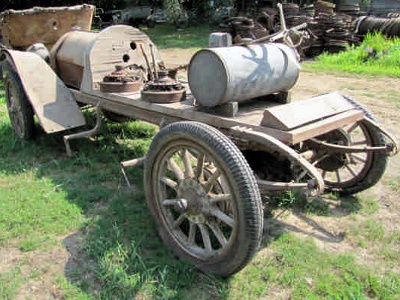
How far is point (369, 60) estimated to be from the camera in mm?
9898

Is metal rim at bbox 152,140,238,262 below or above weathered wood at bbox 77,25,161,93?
below

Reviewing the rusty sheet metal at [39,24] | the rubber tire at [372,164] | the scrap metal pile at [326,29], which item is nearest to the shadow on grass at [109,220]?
the rusty sheet metal at [39,24]

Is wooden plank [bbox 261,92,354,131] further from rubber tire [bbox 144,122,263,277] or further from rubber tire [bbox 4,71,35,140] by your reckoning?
rubber tire [bbox 4,71,35,140]

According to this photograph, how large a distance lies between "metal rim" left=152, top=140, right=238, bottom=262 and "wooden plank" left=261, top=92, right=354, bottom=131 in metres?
0.48

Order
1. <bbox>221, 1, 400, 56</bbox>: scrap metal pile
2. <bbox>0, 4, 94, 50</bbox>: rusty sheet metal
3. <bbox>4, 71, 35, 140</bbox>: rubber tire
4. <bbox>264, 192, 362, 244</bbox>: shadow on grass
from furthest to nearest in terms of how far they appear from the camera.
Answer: <bbox>221, 1, 400, 56</bbox>: scrap metal pile
<bbox>0, 4, 94, 50</bbox>: rusty sheet metal
<bbox>4, 71, 35, 140</bbox>: rubber tire
<bbox>264, 192, 362, 244</bbox>: shadow on grass

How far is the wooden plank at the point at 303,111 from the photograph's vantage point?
2.60m

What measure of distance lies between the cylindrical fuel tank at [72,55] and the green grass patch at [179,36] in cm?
880

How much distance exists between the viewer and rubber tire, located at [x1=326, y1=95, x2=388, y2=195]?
3.16 metres

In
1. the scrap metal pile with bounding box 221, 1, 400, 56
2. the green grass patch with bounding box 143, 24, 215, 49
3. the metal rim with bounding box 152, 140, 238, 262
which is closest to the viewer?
the metal rim with bounding box 152, 140, 238, 262

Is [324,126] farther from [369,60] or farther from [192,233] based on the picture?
[369,60]

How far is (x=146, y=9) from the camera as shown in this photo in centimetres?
1958

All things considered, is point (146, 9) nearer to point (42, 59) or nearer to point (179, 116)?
point (42, 59)

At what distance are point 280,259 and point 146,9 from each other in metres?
18.5

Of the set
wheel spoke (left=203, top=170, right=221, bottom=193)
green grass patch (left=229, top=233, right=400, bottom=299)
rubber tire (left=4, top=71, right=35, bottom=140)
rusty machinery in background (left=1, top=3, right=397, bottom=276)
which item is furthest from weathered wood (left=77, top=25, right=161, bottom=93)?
green grass patch (left=229, top=233, right=400, bottom=299)
